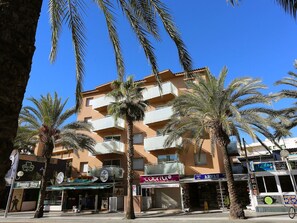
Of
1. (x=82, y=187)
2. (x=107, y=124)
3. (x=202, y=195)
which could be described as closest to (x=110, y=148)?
(x=107, y=124)

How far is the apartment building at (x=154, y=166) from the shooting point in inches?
969

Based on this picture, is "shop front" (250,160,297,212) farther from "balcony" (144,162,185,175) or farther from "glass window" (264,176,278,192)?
"balcony" (144,162,185,175)

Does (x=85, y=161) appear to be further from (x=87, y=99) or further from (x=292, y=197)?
(x=292, y=197)

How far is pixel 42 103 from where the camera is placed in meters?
23.2

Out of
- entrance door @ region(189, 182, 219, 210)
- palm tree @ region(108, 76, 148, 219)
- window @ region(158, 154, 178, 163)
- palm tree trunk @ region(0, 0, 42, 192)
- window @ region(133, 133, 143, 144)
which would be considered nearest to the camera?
palm tree trunk @ region(0, 0, 42, 192)

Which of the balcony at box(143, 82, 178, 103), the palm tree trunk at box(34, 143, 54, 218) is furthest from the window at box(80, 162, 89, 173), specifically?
the balcony at box(143, 82, 178, 103)

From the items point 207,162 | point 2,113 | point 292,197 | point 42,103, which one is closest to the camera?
point 2,113

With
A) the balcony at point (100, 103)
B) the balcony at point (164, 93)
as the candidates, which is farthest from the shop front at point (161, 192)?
the balcony at point (100, 103)

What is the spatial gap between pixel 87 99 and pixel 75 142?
50.7ft

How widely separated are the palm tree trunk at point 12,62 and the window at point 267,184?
2300 centimetres

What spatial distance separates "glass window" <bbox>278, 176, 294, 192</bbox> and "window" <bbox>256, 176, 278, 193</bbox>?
0.59 meters

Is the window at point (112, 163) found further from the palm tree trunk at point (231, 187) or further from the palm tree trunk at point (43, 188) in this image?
the palm tree trunk at point (231, 187)

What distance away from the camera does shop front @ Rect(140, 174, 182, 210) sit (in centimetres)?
2414

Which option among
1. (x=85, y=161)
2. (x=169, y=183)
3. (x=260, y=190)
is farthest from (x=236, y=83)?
(x=85, y=161)
